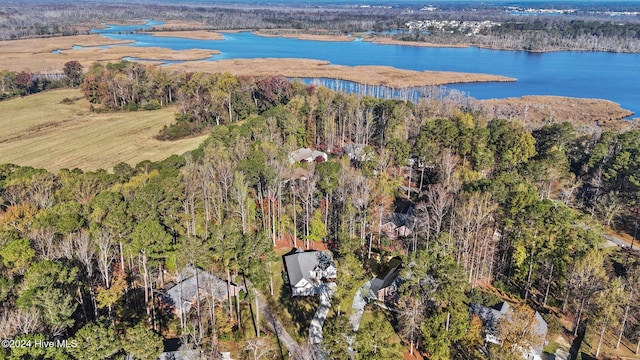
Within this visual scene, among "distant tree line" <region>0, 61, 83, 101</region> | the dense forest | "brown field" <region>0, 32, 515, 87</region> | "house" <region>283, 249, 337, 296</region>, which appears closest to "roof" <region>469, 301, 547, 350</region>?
the dense forest

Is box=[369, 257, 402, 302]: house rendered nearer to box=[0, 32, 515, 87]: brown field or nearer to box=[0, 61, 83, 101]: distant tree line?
box=[0, 32, 515, 87]: brown field

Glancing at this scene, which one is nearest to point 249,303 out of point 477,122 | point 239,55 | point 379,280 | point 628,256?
point 379,280

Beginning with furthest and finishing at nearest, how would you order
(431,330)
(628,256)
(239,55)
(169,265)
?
(239,55) → (628,256) → (169,265) → (431,330)

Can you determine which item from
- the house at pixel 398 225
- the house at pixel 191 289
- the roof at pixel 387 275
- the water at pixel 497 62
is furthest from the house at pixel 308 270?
the water at pixel 497 62

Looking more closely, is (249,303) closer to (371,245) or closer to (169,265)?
(169,265)

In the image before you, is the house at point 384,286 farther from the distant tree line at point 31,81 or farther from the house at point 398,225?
the distant tree line at point 31,81

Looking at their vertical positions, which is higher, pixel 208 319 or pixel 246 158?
pixel 246 158
